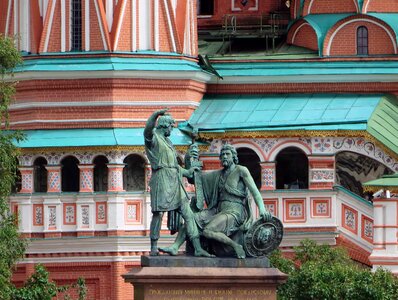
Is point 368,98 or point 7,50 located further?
point 368,98

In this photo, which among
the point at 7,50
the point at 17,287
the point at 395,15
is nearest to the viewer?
the point at 7,50

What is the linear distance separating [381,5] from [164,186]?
18794mm

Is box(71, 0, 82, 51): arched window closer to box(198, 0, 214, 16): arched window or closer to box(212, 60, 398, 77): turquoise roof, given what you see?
box(212, 60, 398, 77): turquoise roof

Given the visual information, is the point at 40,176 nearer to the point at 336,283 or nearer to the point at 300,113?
the point at 300,113

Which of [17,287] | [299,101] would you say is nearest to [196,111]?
[299,101]

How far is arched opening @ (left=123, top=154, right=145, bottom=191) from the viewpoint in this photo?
68.2 meters

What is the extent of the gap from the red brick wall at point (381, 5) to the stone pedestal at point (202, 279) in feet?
61.9

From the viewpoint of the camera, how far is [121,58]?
68.6m

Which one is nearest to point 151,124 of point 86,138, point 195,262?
point 195,262

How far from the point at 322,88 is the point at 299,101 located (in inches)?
26.3

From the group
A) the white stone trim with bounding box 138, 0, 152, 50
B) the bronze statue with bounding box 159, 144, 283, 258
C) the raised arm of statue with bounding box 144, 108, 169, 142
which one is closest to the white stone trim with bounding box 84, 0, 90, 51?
the white stone trim with bounding box 138, 0, 152, 50

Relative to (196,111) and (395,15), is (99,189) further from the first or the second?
(395,15)

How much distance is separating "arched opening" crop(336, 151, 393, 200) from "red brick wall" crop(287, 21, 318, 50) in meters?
3.68

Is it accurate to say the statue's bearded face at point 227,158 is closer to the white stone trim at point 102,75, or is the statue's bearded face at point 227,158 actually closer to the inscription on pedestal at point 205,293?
the inscription on pedestal at point 205,293
